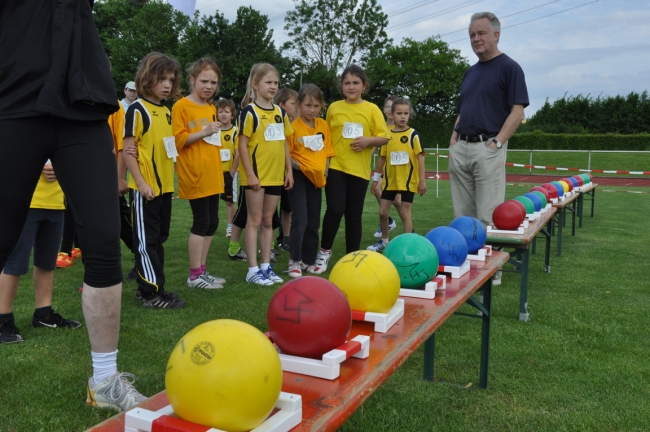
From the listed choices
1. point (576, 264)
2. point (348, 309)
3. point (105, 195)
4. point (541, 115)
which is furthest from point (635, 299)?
point (541, 115)

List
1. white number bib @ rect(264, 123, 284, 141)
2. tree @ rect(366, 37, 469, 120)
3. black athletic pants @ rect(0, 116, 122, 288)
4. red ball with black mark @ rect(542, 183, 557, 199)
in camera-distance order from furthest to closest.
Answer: tree @ rect(366, 37, 469, 120)
red ball with black mark @ rect(542, 183, 557, 199)
white number bib @ rect(264, 123, 284, 141)
black athletic pants @ rect(0, 116, 122, 288)

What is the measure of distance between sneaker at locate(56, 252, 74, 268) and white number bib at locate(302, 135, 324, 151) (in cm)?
315

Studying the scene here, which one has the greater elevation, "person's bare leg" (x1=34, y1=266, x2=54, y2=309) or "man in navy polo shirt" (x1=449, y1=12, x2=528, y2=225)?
"man in navy polo shirt" (x1=449, y1=12, x2=528, y2=225)

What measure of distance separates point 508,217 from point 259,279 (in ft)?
8.40

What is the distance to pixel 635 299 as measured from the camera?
5.84 m

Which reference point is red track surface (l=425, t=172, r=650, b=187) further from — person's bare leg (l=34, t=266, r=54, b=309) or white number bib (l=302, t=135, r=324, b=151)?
person's bare leg (l=34, t=266, r=54, b=309)

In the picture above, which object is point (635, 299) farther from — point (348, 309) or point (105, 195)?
point (105, 195)

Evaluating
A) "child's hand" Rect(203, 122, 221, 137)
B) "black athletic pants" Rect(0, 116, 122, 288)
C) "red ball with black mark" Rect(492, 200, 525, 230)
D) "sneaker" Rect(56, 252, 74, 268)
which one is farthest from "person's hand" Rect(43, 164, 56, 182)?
"red ball with black mark" Rect(492, 200, 525, 230)

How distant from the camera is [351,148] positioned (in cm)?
655

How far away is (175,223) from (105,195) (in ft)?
28.3

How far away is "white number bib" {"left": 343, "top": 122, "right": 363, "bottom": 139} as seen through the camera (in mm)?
6590

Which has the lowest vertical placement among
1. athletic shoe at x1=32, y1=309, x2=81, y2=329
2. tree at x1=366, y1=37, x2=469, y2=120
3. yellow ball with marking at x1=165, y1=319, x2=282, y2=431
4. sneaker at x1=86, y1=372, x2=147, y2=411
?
athletic shoe at x1=32, y1=309, x2=81, y2=329

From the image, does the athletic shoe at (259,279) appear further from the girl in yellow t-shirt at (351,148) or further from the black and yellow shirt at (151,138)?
the black and yellow shirt at (151,138)

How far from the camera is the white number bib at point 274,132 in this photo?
599 centimetres
